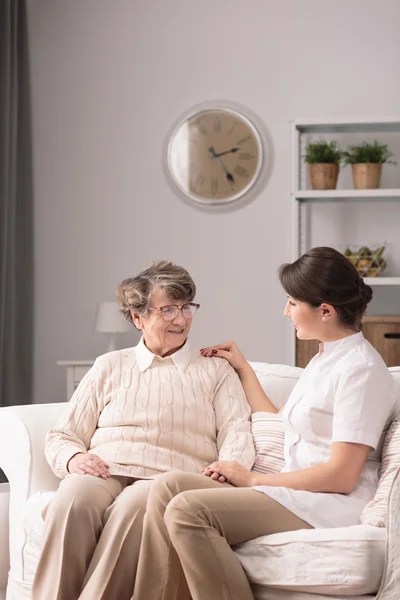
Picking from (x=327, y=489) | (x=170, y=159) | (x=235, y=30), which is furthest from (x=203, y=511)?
(x=235, y=30)

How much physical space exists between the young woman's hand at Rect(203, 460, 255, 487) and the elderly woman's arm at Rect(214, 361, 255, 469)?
141 mm

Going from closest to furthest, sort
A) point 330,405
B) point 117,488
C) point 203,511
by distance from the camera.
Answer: point 203,511 < point 330,405 < point 117,488

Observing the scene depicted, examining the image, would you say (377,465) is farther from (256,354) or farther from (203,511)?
(256,354)

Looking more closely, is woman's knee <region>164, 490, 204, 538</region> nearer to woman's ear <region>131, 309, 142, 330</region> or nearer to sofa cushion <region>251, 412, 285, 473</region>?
sofa cushion <region>251, 412, 285, 473</region>

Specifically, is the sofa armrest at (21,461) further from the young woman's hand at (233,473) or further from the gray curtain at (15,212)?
the gray curtain at (15,212)

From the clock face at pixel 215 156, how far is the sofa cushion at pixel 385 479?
8.61 ft

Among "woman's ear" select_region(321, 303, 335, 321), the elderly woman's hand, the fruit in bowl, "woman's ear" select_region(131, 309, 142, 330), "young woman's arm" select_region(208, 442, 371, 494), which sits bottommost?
the elderly woman's hand

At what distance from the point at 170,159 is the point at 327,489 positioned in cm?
289

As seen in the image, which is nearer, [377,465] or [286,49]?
[377,465]

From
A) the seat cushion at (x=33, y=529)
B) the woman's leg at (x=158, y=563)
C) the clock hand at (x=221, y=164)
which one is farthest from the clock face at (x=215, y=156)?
the woman's leg at (x=158, y=563)

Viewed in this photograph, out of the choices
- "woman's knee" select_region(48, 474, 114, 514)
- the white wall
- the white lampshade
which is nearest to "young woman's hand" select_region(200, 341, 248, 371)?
"woman's knee" select_region(48, 474, 114, 514)

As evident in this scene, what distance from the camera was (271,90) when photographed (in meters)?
4.44

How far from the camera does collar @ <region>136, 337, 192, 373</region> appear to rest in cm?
242

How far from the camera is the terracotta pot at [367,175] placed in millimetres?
4039
